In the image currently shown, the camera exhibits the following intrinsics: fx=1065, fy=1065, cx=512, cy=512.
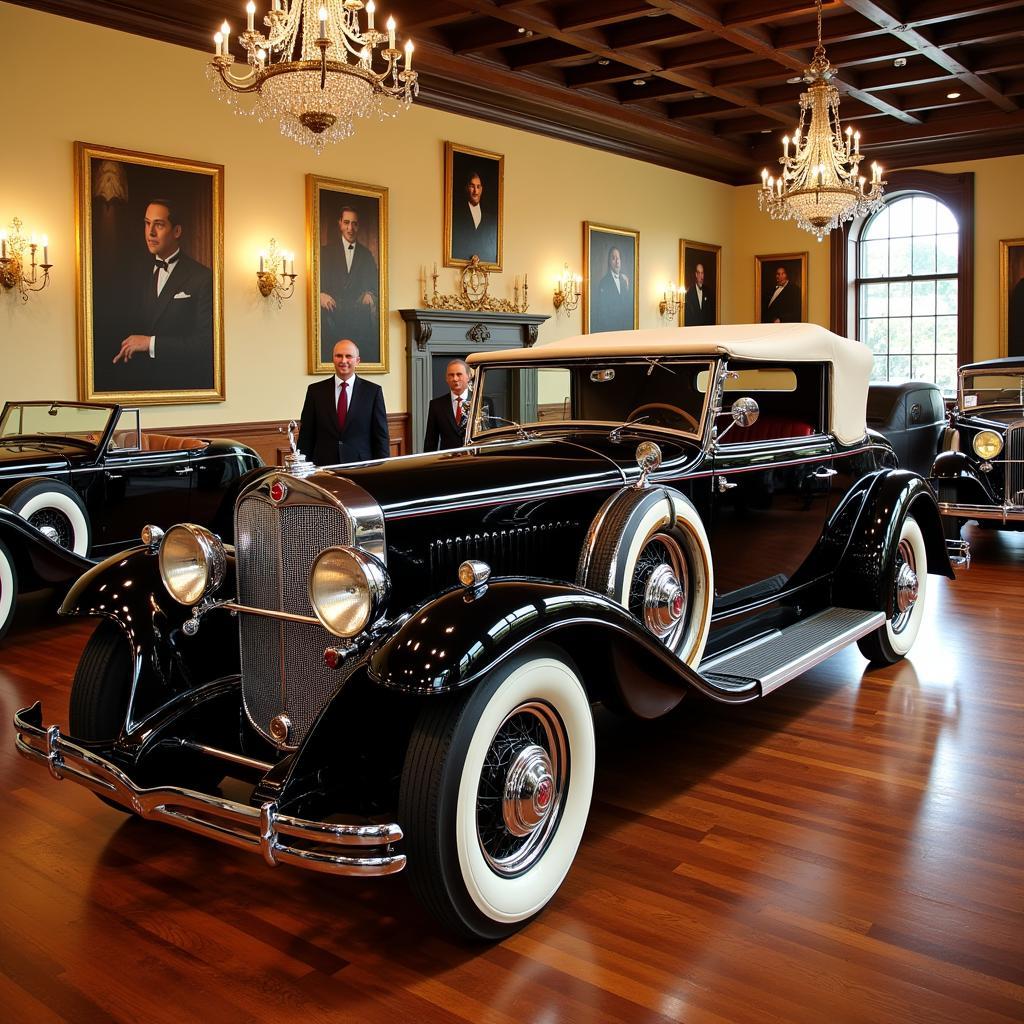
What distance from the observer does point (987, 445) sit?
25.1ft

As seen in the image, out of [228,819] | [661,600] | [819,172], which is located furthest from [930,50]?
[228,819]

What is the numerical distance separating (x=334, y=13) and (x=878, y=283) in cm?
1003

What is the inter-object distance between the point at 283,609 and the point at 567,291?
9.43 meters

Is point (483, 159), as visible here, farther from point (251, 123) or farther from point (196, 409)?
point (196, 409)

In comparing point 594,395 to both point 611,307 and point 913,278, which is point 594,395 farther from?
point 913,278

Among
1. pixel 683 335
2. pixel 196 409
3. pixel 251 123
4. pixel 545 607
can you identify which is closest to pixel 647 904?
pixel 545 607

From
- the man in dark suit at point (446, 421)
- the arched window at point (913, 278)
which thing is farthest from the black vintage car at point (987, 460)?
the arched window at point (913, 278)

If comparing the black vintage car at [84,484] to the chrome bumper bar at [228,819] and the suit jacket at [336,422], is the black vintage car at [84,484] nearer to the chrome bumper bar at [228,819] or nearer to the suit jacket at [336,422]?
the suit jacket at [336,422]

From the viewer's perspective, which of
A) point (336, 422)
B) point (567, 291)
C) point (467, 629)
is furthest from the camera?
point (567, 291)

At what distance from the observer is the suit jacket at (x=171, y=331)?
26.3 ft

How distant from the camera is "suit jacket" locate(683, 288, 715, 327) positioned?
45.8 ft

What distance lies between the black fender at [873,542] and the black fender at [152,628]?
2.72 meters

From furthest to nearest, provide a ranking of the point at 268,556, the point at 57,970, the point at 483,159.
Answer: the point at 483,159 → the point at 268,556 → the point at 57,970

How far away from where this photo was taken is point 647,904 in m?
2.74
